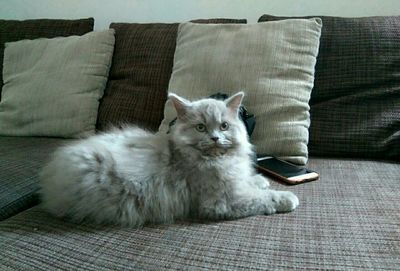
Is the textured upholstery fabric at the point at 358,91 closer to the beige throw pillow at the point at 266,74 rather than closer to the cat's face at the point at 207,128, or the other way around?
the beige throw pillow at the point at 266,74

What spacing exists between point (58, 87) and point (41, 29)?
19.3 inches

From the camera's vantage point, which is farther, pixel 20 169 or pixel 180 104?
pixel 20 169

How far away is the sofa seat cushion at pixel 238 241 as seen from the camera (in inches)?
31.6

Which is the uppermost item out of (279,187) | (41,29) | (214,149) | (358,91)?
(41,29)

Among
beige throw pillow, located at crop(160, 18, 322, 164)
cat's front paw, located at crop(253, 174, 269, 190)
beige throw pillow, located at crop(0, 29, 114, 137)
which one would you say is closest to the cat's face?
cat's front paw, located at crop(253, 174, 269, 190)

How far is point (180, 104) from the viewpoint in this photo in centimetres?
115

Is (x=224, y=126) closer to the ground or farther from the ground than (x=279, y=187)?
farther from the ground

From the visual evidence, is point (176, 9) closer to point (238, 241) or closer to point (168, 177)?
point (168, 177)

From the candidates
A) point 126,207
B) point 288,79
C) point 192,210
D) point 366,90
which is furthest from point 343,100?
point 126,207

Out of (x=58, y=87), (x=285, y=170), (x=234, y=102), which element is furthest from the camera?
(x=58, y=87)

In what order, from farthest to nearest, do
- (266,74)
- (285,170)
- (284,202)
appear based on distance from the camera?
(266,74)
(285,170)
(284,202)

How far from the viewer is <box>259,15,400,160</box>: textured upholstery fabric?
4.65 ft

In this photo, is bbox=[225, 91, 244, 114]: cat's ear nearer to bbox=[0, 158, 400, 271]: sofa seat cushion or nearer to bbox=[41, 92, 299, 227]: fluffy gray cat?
bbox=[41, 92, 299, 227]: fluffy gray cat

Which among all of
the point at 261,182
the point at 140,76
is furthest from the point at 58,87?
the point at 261,182
